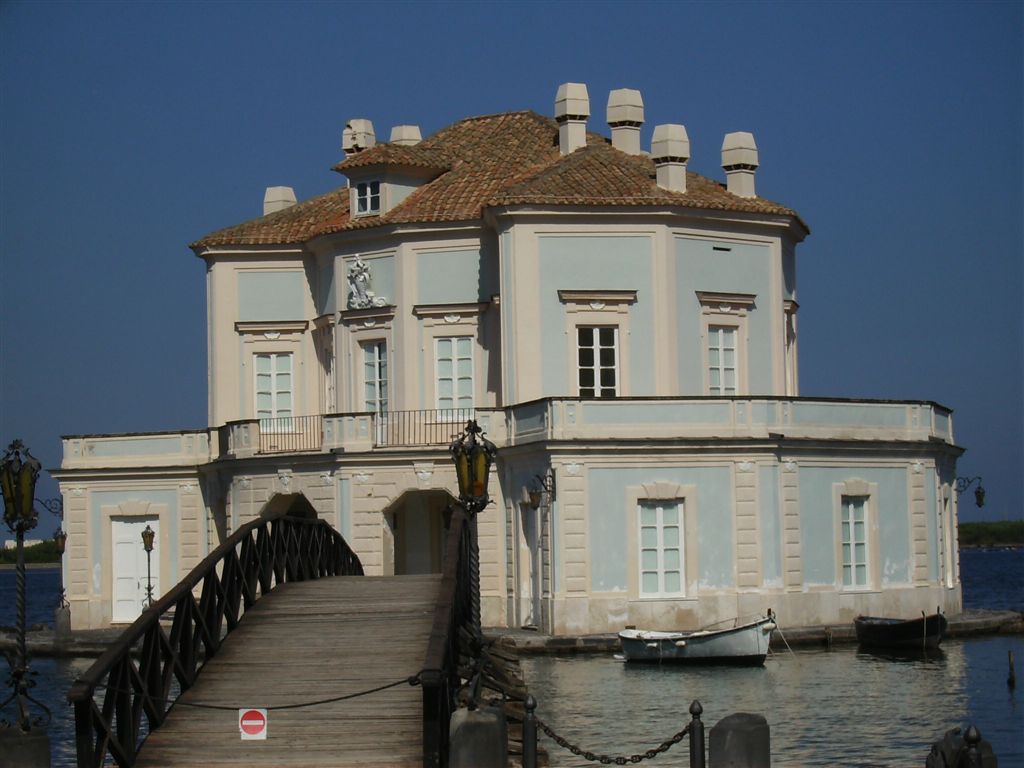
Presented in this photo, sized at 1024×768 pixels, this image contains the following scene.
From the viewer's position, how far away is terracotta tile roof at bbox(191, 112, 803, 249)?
137ft

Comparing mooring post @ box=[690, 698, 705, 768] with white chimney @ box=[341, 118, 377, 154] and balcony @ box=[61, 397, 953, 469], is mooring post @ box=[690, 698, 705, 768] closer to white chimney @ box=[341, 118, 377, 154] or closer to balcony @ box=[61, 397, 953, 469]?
balcony @ box=[61, 397, 953, 469]

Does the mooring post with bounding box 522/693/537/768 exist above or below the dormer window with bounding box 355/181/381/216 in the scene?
below

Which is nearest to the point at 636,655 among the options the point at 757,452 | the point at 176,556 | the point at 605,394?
the point at 757,452

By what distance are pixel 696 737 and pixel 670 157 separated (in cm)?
2666

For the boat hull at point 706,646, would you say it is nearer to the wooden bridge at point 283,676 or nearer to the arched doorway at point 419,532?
the arched doorway at point 419,532

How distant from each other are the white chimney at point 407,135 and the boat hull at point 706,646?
18551mm

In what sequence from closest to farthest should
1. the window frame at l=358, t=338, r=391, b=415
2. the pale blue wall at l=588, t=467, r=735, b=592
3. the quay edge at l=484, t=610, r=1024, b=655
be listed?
1. the quay edge at l=484, t=610, r=1024, b=655
2. the pale blue wall at l=588, t=467, r=735, b=592
3. the window frame at l=358, t=338, r=391, b=415

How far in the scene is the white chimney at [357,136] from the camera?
51.2 metres

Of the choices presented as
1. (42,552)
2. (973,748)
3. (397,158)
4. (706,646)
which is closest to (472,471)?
(706,646)

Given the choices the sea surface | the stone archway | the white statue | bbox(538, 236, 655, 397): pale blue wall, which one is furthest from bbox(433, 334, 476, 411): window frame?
the sea surface

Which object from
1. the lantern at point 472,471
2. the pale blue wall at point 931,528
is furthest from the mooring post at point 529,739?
the pale blue wall at point 931,528

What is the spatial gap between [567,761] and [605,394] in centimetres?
1916

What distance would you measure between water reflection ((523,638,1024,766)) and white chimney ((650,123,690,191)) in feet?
36.1

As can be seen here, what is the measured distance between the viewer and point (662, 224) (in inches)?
1641
